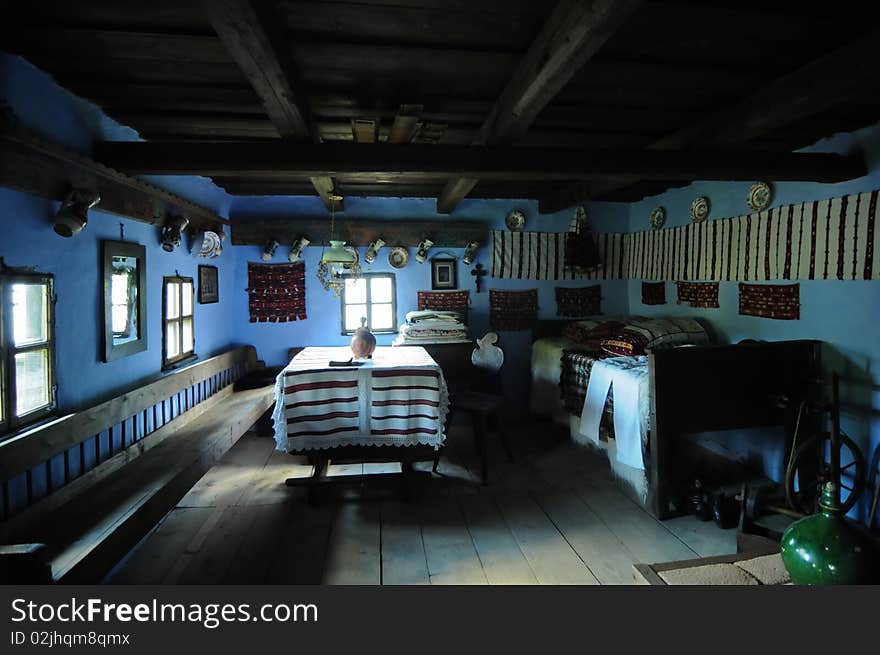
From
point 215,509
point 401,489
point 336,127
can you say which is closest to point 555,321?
point 401,489

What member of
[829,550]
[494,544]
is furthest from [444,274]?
[829,550]

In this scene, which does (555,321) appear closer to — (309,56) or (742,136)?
(742,136)

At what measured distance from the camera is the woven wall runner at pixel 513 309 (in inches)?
275

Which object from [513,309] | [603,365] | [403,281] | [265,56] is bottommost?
[603,365]

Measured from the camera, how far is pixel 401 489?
14.4ft

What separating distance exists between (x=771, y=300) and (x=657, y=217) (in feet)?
6.85

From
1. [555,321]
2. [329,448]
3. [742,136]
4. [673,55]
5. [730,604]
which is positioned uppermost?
[673,55]

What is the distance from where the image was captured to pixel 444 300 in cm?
688

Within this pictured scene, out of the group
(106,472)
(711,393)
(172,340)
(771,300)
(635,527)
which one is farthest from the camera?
(172,340)

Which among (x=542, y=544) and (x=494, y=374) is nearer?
(x=542, y=544)

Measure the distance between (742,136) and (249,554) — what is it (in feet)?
13.9

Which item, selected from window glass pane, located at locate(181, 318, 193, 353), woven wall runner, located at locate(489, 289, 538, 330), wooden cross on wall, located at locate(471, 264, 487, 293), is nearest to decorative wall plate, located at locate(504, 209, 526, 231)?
wooden cross on wall, located at locate(471, 264, 487, 293)

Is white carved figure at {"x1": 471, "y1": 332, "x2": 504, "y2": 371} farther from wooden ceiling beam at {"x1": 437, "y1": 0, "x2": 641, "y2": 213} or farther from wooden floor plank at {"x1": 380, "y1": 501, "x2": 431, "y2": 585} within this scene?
wooden ceiling beam at {"x1": 437, "y1": 0, "x2": 641, "y2": 213}

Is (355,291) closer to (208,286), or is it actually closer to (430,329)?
(430,329)
